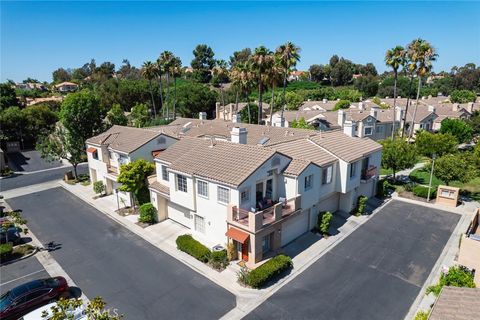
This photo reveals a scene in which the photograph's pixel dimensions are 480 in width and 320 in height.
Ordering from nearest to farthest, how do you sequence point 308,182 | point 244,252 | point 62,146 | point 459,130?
point 244,252 → point 308,182 → point 62,146 → point 459,130

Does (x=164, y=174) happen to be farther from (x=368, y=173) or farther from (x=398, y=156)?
(x=398, y=156)

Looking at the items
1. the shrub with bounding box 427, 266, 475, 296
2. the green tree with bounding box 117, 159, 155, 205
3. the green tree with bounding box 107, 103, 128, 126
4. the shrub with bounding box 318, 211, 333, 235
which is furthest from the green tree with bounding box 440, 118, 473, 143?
the green tree with bounding box 107, 103, 128, 126

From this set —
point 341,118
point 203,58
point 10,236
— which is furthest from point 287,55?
→ point 203,58

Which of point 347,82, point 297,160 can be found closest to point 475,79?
point 347,82

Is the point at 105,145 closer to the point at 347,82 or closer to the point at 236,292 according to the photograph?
the point at 236,292

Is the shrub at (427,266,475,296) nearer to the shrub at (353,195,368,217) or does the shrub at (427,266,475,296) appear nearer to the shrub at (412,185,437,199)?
the shrub at (353,195,368,217)
